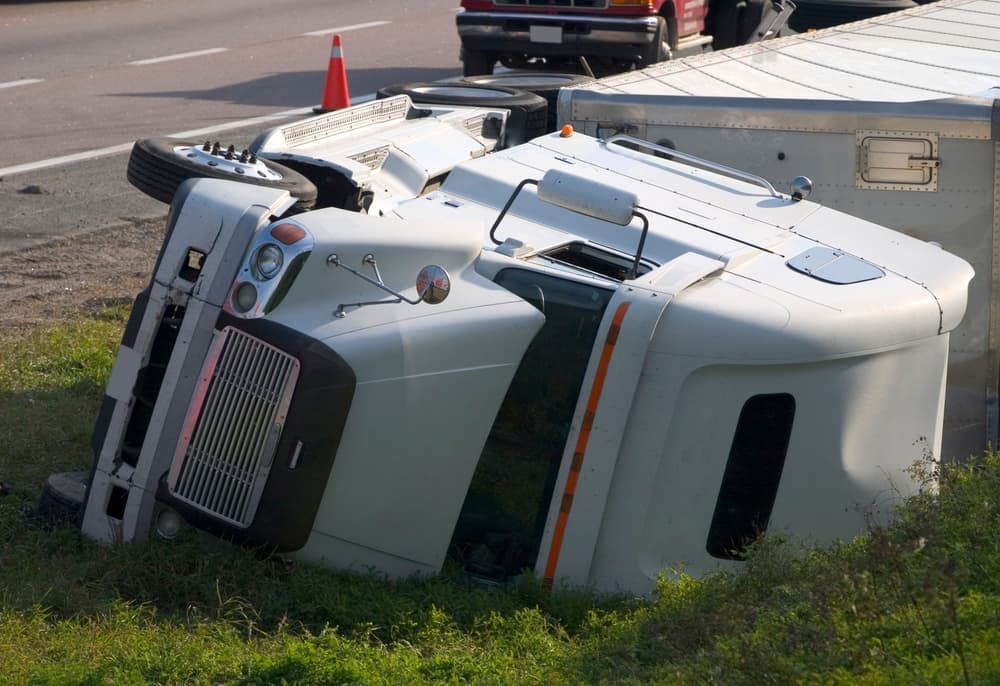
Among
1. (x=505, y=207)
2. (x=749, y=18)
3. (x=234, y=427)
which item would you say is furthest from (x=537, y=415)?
(x=749, y=18)

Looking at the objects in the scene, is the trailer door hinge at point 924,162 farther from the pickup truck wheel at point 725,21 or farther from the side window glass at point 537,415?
the pickup truck wheel at point 725,21

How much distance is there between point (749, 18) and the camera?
16469mm

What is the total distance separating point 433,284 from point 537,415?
2.05 feet

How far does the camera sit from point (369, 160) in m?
6.20

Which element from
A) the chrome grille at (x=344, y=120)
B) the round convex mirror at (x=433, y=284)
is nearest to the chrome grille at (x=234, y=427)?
the round convex mirror at (x=433, y=284)

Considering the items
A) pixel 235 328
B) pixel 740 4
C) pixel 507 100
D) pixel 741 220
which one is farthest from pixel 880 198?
pixel 740 4

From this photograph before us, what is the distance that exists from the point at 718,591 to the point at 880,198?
286 centimetres

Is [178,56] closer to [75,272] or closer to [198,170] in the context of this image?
[75,272]

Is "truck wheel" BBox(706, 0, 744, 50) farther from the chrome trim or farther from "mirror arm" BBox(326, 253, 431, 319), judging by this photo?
"mirror arm" BBox(326, 253, 431, 319)

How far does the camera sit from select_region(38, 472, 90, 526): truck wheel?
5.22 meters

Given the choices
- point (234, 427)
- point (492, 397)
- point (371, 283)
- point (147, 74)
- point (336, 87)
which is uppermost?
point (371, 283)

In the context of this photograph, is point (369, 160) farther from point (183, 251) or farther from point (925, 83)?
point (925, 83)

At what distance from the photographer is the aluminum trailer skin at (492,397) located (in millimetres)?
4551

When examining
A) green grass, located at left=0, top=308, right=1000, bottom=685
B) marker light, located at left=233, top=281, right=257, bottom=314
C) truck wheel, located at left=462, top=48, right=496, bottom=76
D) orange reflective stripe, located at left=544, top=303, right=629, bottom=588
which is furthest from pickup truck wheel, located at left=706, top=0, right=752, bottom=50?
marker light, located at left=233, top=281, right=257, bottom=314
